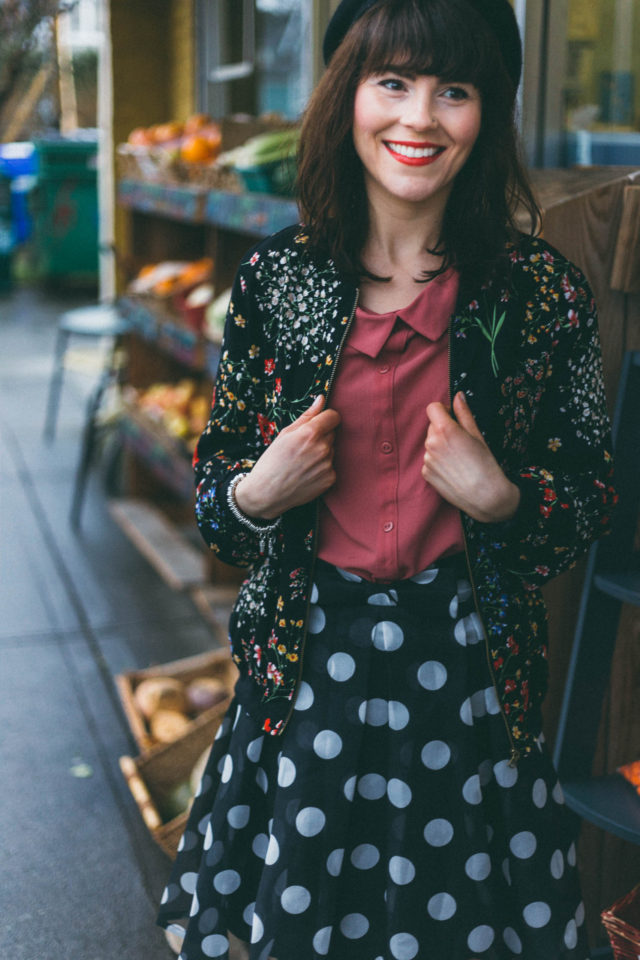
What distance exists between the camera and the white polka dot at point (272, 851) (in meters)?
1.41

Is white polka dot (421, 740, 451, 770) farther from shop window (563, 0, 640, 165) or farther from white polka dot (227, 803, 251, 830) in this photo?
shop window (563, 0, 640, 165)

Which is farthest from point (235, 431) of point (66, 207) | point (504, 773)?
point (66, 207)

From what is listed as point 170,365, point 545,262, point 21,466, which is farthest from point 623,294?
point 21,466

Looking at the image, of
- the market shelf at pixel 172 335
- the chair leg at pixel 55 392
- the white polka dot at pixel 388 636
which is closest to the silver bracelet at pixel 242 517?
the white polka dot at pixel 388 636

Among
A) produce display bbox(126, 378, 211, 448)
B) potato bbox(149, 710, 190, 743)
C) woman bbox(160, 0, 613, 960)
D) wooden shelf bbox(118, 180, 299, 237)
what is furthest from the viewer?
produce display bbox(126, 378, 211, 448)

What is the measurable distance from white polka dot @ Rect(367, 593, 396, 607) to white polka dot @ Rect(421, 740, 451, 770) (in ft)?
0.65

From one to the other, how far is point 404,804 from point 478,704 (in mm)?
171

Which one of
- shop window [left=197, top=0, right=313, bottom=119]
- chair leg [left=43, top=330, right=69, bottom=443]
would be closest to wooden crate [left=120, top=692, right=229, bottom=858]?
shop window [left=197, top=0, right=313, bottom=119]

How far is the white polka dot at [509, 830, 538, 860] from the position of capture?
1.42 m

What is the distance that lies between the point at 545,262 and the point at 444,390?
0.23 meters

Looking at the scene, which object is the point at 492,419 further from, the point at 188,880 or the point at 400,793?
the point at 188,880

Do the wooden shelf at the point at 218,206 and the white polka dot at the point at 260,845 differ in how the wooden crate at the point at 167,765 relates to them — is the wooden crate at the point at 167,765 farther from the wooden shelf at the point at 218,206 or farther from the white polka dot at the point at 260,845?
the wooden shelf at the point at 218,206

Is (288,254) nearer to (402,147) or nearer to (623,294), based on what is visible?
(402,147)

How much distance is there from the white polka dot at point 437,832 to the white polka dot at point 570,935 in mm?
249
